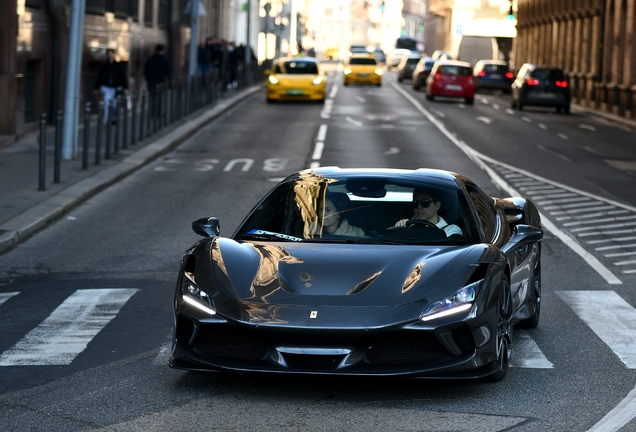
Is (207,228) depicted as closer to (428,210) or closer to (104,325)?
(428,210)

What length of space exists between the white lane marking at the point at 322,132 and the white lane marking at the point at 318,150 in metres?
1.17

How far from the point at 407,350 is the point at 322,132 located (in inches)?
991

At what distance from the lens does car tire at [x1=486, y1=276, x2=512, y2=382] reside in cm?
695

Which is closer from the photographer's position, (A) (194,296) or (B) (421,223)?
(A) (194,296)

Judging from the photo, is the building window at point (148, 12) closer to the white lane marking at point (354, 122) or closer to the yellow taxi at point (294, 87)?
the yellow taxi at point (294, 87)

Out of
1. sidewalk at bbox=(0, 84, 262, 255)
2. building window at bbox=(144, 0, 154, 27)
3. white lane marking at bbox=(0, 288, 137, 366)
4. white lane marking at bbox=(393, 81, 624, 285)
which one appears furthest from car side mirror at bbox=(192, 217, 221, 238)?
building window at bbox=(144, 0, 154, 27)

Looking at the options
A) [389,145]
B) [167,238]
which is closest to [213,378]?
[167,238]

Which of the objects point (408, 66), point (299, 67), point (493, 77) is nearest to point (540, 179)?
point (299, 67)

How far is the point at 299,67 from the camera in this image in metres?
45.9

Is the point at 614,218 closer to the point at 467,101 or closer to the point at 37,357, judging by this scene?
the point at 37,357

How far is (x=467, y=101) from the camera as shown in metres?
48.5

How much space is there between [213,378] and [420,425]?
1473mm

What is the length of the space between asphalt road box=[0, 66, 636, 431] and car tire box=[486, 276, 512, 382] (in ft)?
0.23

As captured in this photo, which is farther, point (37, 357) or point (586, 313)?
point (586, 313)
